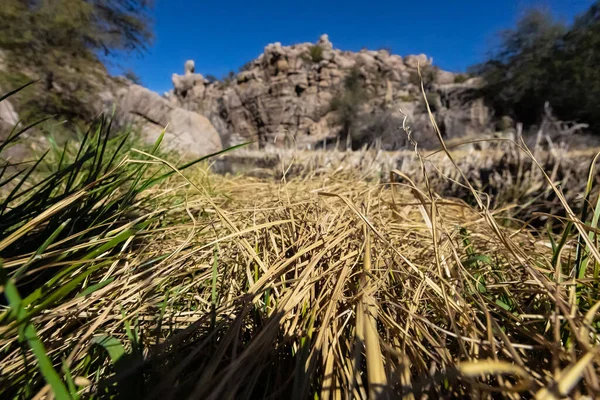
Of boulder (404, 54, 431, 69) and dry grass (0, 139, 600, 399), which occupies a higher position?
boulder (404, 54, 431, 69)

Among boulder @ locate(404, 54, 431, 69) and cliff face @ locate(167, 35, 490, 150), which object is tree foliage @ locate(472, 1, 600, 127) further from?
boulder @ locate(404, 54, 431, 69)

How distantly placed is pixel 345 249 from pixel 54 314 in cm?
38

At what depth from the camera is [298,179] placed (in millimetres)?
1086

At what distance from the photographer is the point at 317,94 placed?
17.5 metres

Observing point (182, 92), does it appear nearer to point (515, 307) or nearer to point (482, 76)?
point (482, 76)

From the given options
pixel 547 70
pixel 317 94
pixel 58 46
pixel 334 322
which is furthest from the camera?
pixel 317 94

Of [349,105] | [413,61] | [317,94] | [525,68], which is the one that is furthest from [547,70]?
[413,61]

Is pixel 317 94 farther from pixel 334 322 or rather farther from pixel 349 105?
pixel 334 322

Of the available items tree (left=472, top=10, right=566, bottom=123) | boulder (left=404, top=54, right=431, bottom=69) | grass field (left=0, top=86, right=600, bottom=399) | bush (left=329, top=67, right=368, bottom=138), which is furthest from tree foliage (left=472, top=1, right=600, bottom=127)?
boulder (left=404, top=54, right=431, bottom=69)

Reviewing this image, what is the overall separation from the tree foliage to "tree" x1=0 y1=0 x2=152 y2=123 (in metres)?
10.9

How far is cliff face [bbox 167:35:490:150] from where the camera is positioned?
38.4 ft

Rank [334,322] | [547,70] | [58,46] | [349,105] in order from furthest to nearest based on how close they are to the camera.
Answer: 1. [349,105]
2. [547,70]
3. [58,46]
4. [334,322]

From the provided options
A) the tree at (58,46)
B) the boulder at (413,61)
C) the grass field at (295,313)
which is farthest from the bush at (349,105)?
the grass field at (295,313)

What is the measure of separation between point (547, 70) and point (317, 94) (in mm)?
11526
